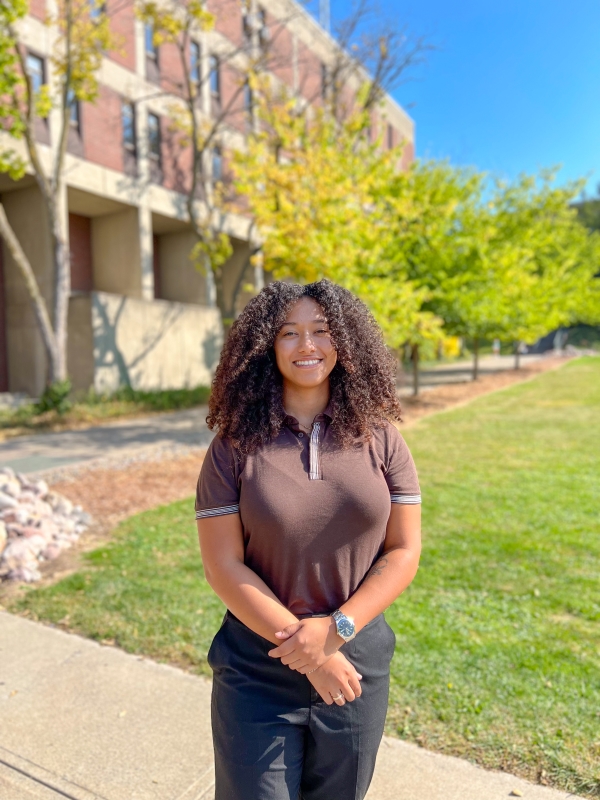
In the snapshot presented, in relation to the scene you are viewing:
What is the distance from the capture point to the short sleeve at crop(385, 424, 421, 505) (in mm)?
1762

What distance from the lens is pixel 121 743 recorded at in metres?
2.62

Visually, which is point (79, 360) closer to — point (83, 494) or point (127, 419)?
point (127, 419)

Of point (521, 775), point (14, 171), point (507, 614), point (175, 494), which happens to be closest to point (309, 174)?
point (14, 171)

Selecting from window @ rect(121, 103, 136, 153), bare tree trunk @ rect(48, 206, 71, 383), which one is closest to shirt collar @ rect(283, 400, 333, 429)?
bare tree trunk @ rect(48, 206, 71, 383)

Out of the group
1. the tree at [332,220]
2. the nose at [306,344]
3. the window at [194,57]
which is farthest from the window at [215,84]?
the nose at [306,344]

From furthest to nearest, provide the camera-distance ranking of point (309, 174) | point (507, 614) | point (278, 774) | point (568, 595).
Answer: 1. point (309, 174)
2. point (568, 595)
3. point (507, 614)
4. point (278, 774)

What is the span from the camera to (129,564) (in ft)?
15.3

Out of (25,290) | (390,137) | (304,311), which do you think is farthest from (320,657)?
(390,137)

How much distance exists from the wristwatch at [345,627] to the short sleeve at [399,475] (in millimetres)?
355

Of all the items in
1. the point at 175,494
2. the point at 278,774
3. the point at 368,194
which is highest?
the point at 368,194

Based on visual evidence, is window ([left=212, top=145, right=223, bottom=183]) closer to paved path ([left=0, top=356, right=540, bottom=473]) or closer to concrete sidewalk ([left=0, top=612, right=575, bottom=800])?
paved path ([left=0, top=356, right=540, bottom=473])

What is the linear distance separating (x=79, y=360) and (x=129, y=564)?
11879 mm

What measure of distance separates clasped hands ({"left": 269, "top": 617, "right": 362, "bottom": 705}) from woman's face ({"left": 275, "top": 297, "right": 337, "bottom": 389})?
0.66 meters

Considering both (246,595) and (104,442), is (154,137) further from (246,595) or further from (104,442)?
(246,595)
